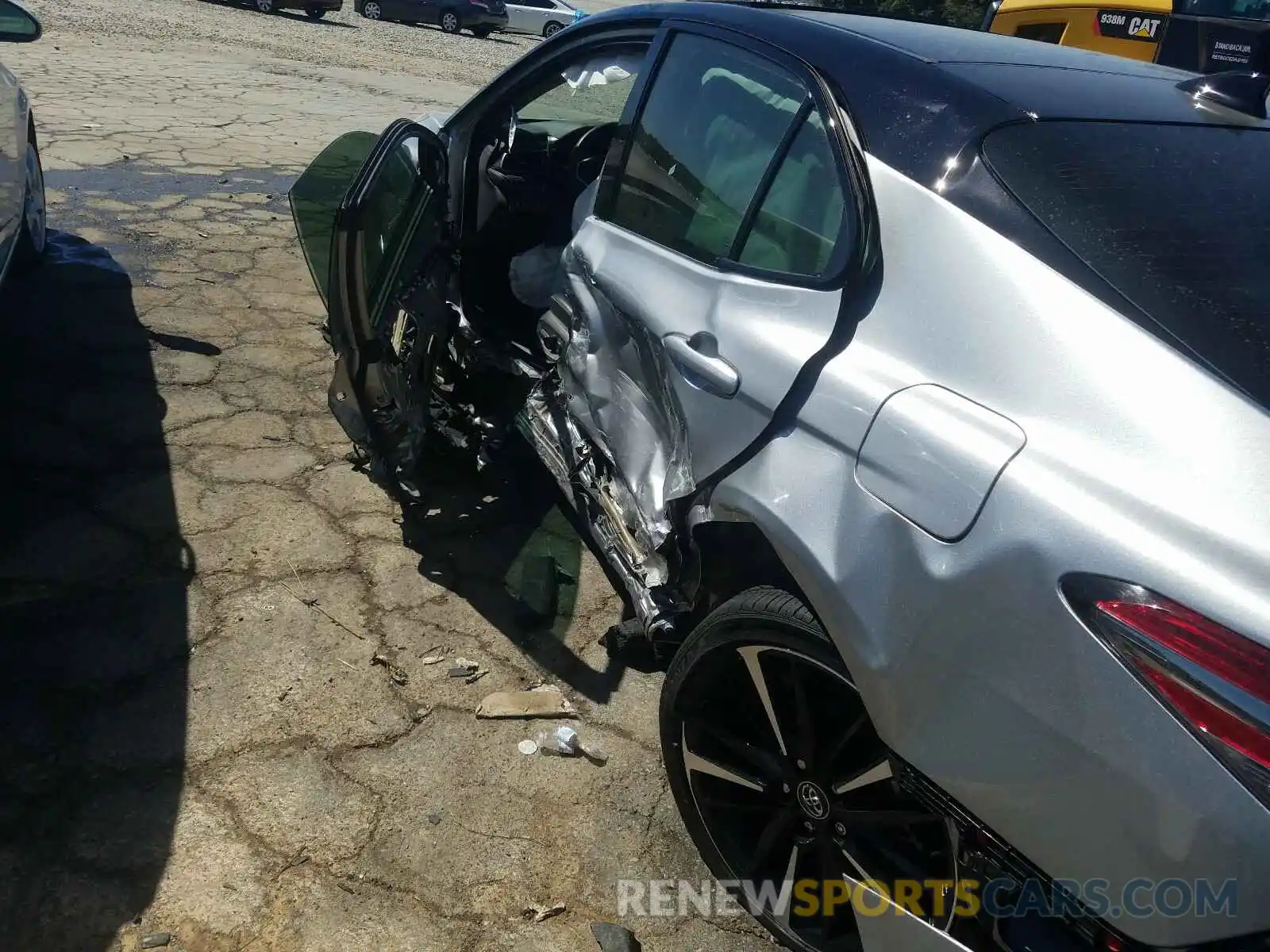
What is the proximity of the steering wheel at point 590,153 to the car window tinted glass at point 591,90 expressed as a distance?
5 cm

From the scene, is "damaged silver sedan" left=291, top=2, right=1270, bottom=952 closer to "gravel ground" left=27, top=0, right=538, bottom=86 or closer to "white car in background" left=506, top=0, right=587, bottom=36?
"gravel ground" left=27, top=0, right=538, bottom=86

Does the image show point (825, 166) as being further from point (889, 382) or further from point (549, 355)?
point (549, 355)

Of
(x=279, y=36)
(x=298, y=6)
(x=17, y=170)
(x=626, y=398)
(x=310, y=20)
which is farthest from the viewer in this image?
(x=310, y=20)

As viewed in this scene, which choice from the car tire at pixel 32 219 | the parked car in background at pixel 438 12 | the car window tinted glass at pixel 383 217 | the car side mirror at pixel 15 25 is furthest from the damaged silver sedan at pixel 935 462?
the parked car in background at pixel 438 12

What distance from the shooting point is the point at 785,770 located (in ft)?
6.77

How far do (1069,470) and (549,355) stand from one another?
76.7 inches

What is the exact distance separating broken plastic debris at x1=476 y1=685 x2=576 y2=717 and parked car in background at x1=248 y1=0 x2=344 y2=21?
70.0ft

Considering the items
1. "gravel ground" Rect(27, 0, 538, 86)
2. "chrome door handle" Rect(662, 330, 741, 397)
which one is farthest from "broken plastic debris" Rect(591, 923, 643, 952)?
"gravel ground" Rect(27, 0, 538, 86)

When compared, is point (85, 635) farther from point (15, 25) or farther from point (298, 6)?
point (298, 6)

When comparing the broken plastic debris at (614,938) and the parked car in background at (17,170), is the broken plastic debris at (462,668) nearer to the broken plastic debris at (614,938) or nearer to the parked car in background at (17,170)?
the broken plastic debris at (614,938)

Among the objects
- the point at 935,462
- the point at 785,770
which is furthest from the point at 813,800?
the point at 935,462

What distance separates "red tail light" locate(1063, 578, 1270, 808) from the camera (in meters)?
1.27

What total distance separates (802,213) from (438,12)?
23939mm

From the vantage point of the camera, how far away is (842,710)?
6.38 feet
